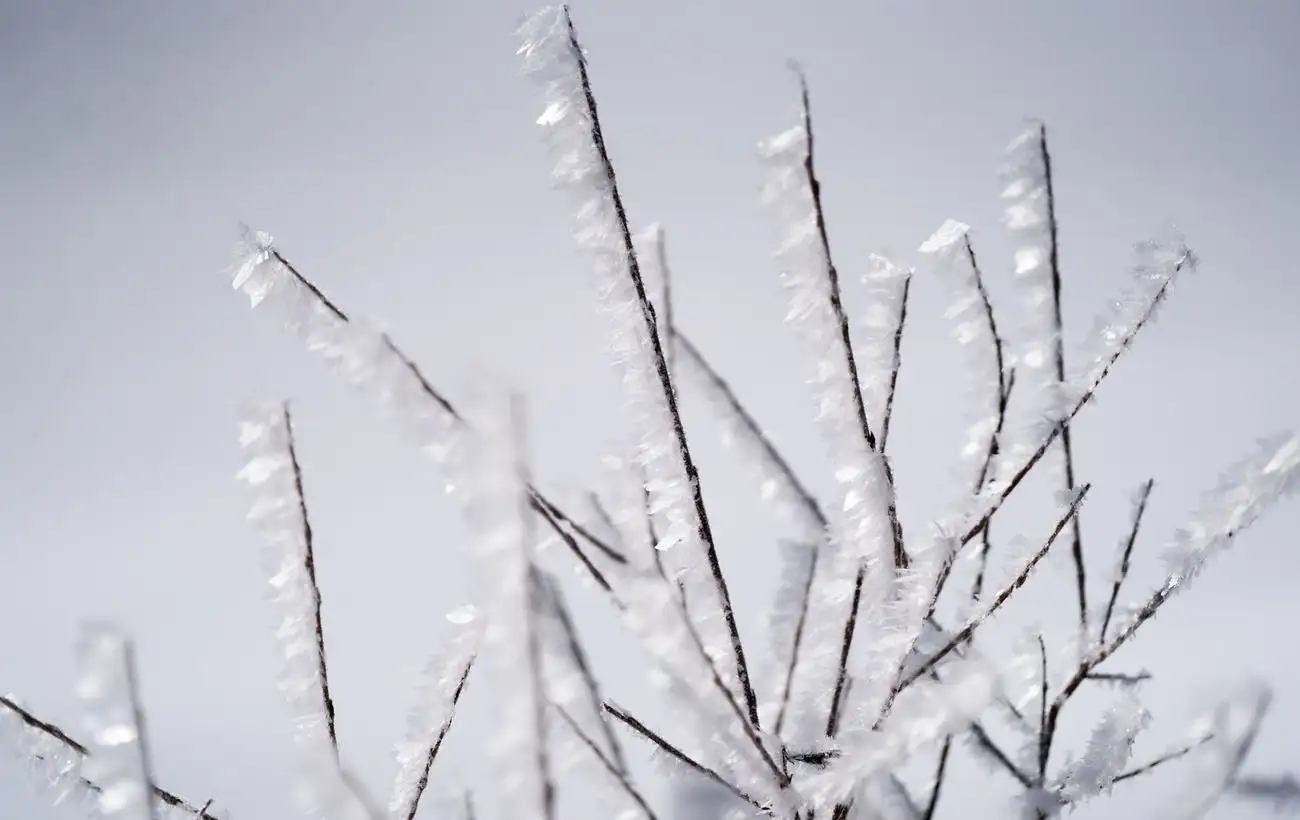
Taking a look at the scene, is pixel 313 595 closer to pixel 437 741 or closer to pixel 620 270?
pixel 437 741

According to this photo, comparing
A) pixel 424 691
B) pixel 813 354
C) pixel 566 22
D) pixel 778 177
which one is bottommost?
pixel 424 691

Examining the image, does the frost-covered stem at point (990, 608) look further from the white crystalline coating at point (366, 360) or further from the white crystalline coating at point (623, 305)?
the white crystalline coating at point (366, 360)

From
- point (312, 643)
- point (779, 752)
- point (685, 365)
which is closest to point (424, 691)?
point (312, 643)

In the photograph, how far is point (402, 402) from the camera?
82 cm

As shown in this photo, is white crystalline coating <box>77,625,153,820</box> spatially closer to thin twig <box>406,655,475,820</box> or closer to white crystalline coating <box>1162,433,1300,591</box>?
thin twig <box>406,655,475,820</box>

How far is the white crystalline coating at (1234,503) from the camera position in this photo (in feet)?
2.48

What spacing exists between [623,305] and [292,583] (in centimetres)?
44

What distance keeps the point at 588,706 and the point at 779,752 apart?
8.4 inches

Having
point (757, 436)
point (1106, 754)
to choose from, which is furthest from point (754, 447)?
point (1106, 754)

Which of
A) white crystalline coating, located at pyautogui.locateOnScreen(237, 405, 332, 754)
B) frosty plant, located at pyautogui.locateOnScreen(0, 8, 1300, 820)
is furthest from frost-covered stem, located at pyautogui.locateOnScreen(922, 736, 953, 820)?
white crystalline coating, located at pyautogui.locateOnScreen(237, 405, 332, 754)

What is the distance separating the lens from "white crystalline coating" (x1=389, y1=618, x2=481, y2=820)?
88 cm

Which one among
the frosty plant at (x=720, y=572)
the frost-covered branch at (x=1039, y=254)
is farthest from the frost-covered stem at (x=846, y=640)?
the frost-covered branch at (x=1039, y=254)

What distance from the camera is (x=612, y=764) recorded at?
80 centimetres

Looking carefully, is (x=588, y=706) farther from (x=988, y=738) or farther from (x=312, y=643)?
(x=988, y=738)
